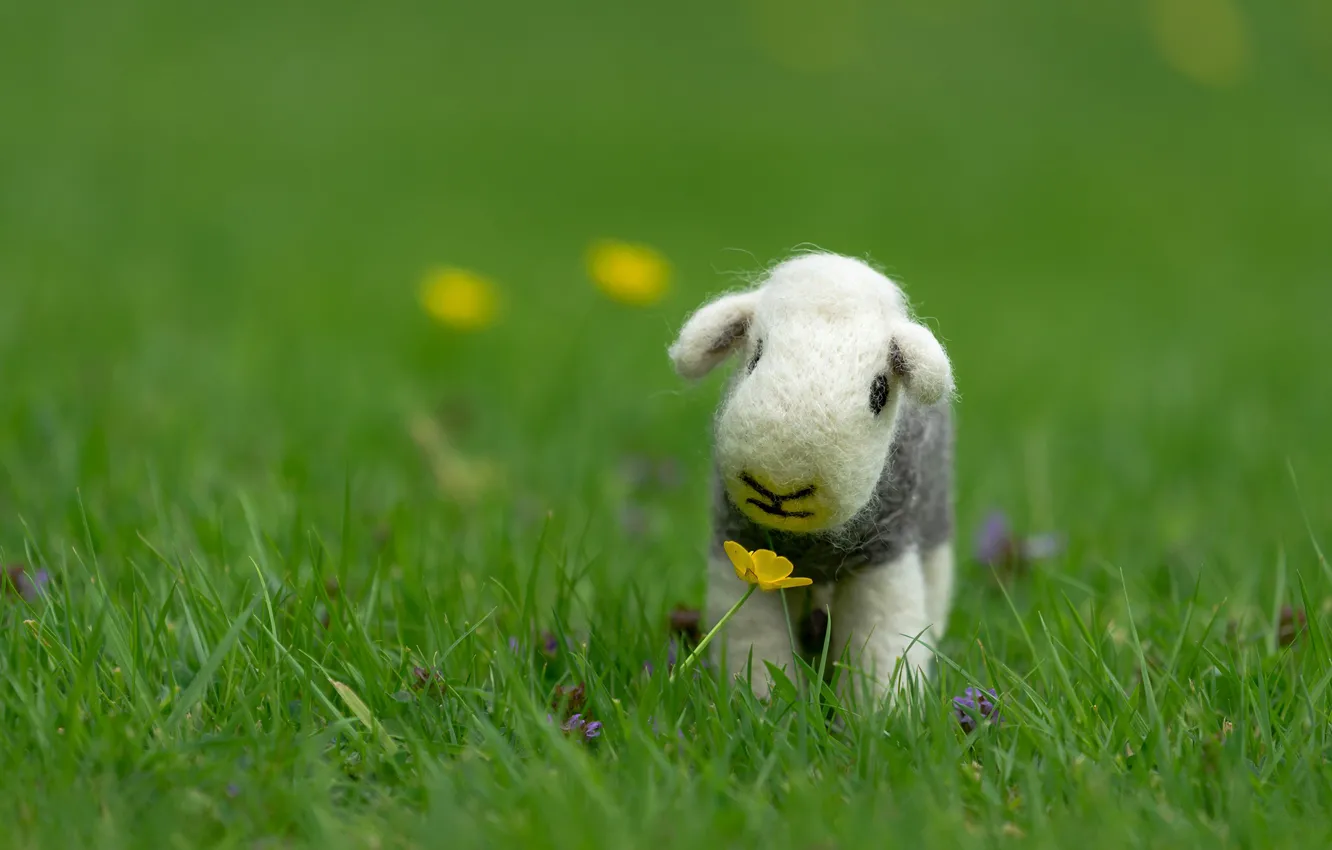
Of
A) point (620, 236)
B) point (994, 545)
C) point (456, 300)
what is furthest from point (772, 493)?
point (620, 236)

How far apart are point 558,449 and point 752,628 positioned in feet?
6.90

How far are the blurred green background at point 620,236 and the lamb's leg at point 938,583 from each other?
0.64 m

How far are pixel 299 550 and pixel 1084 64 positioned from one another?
12.8 meters

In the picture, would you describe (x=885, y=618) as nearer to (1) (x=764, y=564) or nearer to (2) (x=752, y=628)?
(2) (x=752, y=628)

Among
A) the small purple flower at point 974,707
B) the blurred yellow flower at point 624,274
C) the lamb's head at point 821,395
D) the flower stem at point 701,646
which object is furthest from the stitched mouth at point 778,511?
the blurred yellow flower at point 624,274

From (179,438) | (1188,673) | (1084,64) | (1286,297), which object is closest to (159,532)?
(179,438)

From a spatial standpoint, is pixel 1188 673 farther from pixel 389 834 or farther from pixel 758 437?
pixel 389 834

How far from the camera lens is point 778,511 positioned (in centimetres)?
231

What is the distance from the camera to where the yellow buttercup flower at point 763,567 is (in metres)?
2.34

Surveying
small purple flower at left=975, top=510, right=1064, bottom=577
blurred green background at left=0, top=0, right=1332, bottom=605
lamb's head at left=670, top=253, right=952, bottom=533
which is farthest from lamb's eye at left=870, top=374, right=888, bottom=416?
small purple flower at left=975, top=510, right=1064, bottom=577

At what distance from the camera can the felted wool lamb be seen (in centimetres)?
224

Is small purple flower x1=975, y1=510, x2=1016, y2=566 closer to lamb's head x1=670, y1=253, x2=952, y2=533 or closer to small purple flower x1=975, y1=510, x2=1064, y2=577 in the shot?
small purple flower x1=975, y1=510, x2=1064, y2=577

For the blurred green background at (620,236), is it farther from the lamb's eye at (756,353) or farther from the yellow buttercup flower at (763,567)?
the yellow buttercup flower at (763,567)

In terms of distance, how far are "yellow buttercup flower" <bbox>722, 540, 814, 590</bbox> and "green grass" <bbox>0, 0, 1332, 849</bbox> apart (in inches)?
8.5
